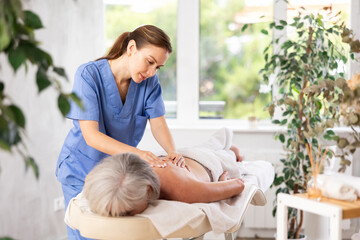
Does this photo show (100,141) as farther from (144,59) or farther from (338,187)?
(338,187)

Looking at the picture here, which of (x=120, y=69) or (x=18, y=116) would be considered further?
(x=120, y=69)

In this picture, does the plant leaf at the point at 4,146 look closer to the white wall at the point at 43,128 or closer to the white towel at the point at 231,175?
the white towel at the point at 231,175

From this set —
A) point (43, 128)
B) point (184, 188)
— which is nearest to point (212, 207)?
point (184, 188)

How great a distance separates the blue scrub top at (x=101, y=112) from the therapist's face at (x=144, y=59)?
0.14m

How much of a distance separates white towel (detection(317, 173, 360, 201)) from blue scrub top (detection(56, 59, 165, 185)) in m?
0.83

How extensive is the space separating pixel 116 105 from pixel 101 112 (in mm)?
79

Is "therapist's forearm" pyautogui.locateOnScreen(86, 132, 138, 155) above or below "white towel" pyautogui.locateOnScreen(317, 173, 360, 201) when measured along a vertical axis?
above

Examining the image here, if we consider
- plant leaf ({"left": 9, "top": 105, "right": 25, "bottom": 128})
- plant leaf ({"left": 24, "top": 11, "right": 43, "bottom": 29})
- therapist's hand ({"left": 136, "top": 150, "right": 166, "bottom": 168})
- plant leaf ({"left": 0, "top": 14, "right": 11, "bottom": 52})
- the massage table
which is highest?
plant leaf ({"left": 24, "top": 11, "right": 43, "bottom": 29})

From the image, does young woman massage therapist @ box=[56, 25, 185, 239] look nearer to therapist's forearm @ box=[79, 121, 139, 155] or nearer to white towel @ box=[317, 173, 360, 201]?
therapist's forearm @ box=[79, 121, 139, 155]

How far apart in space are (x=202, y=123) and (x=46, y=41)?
1365 millimetres

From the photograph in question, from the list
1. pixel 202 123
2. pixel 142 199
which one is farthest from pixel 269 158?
pixel 142 199

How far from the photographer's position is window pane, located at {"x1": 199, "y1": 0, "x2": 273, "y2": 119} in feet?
11.2

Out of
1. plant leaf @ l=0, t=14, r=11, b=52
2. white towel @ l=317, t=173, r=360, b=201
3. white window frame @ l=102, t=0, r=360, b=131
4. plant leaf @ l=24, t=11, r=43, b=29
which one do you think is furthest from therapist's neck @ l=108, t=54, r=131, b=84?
white window frame @ l=102, t=0, r=360, b=131

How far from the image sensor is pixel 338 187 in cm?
138
